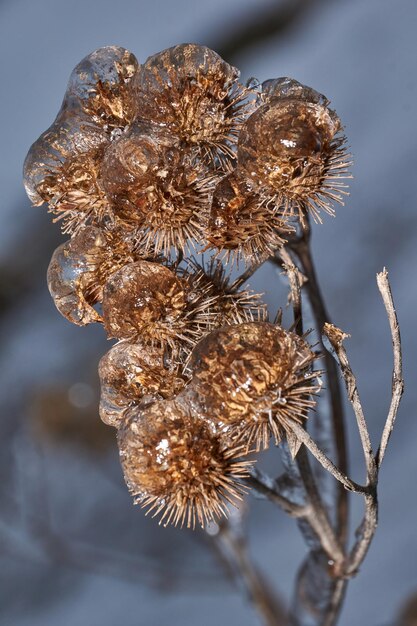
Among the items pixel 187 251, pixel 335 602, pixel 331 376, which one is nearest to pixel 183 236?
pixel 187 251

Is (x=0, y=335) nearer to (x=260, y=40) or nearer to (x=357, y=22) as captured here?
(x=260, y=40)

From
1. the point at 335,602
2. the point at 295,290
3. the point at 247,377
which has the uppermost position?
the point at 295,290

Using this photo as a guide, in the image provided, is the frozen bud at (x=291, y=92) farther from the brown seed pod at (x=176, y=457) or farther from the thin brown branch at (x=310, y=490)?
the brown seed pod at (x=176, y=457)

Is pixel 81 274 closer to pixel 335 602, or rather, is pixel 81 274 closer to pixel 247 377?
pixel 247 377

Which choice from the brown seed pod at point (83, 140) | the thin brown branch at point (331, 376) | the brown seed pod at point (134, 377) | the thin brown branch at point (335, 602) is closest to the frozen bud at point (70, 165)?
the brown seed pod at point (83, 140)

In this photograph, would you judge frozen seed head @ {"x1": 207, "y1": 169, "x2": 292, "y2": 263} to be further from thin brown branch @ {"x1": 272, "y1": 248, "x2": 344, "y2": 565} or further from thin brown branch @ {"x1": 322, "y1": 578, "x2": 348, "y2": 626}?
thin brown branch @ {"x1": 322, "y1": 578, "x2": 348, "y2": 626}

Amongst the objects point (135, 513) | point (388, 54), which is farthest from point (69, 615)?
point (388, 54)
